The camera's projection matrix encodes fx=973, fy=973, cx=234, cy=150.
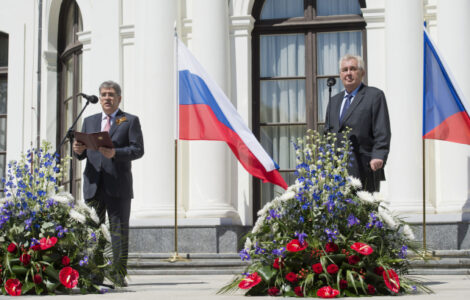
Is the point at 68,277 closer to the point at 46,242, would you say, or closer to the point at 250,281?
the point at 46,242

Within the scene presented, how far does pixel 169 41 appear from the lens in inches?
527

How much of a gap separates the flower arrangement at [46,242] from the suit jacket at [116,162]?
790 millimetres

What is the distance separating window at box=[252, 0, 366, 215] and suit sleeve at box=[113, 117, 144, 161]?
5.62 metres

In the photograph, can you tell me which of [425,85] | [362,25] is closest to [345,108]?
[425,85]

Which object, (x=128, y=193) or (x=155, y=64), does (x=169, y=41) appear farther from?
(x=128, y=193)

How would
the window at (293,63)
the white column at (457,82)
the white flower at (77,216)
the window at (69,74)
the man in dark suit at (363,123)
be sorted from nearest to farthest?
the white flower at (77,216) → the man in dark suit at (363,123) → the white column at (457,82) → the window at (293,63) → the window at (69,74)

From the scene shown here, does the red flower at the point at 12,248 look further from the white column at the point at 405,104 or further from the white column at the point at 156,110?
the white column at the point at 405,104

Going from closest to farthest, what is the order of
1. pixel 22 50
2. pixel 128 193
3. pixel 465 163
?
pixel 128 193 < pixel 465 163 < pixel 22 50

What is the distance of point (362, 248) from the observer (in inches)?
259

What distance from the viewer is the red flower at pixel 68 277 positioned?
6.94 metres

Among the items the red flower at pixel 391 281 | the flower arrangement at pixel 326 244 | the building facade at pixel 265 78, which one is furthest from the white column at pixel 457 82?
the red flower at pixel 391 281

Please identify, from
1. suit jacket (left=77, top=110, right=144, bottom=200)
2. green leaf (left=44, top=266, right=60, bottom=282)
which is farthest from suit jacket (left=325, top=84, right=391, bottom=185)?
green leaf (left=44, top=266, right=60, bottom=282)

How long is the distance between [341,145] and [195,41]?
5536 mm

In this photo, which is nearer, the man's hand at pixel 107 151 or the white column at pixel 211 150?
the man's hand at pixel 107 151
